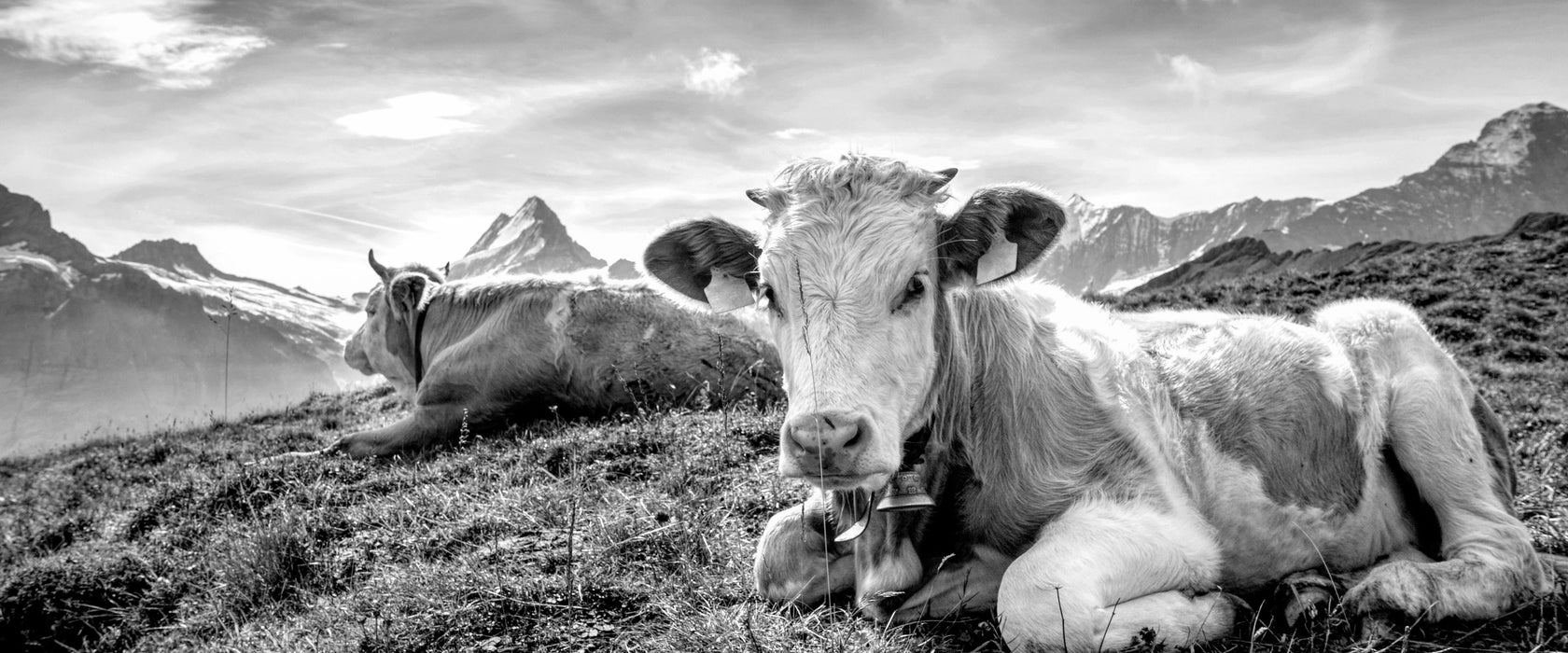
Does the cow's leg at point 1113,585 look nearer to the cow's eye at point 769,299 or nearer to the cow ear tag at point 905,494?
the cow ear tag at point 905,494

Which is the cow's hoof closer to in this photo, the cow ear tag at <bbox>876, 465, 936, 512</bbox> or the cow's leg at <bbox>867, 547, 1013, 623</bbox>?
the cow's leg at <bbox>867, 547, 1013, 623</bbox>

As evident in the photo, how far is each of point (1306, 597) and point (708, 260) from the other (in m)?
2.89

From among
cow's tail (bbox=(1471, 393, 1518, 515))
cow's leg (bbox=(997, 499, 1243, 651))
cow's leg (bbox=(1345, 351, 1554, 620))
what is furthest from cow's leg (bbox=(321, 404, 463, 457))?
cow's tail (bbox=(1471, 393, 1518, 515))

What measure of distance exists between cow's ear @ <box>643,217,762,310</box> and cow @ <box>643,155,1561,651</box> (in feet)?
0.04

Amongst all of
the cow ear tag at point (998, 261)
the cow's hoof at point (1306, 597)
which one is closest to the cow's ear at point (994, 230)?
the cow ear tag at point (998, 261)

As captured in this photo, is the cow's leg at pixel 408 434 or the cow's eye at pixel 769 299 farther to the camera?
the cow's leg at pixel 408 434

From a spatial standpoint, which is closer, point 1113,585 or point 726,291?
point 1113,585

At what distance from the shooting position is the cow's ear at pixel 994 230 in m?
3.82

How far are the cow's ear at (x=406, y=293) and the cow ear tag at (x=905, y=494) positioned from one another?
905cm

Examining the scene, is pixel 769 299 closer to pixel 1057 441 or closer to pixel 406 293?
pixel 1057 441

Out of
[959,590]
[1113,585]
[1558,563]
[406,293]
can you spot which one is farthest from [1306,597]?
[406,293]

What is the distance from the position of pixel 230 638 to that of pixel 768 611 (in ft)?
8.81

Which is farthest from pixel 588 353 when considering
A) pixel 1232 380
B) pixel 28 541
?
pixel 1232 380

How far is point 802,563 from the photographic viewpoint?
3.87 m
